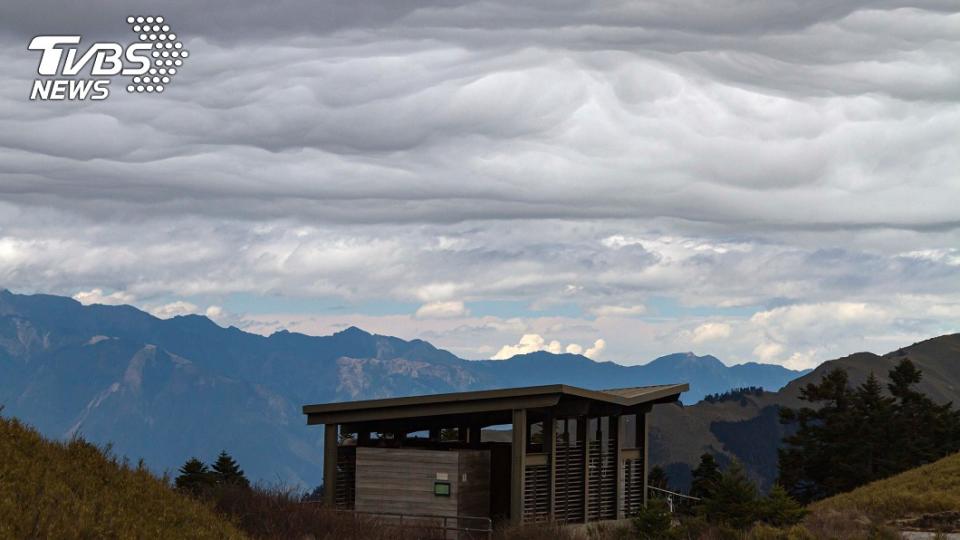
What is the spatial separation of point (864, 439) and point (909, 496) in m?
34.5

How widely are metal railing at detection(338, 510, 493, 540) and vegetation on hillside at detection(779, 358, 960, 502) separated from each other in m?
41.0

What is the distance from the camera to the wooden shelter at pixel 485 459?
3866 centimetres

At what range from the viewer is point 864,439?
2916 inches

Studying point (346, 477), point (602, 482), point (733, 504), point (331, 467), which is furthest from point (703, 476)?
point (733, 504)

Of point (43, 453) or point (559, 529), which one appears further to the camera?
point (559, 529)

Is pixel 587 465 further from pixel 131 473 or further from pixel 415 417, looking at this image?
pixel 131 473

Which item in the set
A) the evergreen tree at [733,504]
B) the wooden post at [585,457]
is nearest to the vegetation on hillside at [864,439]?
the wooden post at [585,457]

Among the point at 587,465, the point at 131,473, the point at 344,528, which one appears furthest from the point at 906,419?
the point at 131,473

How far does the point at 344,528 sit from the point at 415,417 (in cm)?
974

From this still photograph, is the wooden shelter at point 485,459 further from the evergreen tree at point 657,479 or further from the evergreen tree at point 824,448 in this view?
the evergreen tree at point 824,448

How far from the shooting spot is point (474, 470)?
131 feet

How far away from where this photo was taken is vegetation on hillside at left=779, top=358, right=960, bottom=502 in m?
73.9

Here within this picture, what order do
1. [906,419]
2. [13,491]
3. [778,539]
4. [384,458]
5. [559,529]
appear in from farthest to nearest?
[906,419]
[384,458]
[559,529]
[778,539]
[13,491]

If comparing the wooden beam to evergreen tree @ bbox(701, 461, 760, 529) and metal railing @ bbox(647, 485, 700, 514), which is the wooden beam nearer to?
evergreen tree @ bbox(701, 461, 760, 529)
